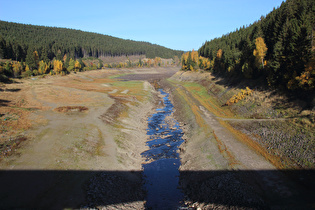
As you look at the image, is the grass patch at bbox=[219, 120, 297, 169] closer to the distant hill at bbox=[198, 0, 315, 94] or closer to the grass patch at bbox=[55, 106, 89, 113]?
the distant hill at bbox=[198, 0, 315, 94]

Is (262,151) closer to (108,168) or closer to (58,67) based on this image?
(108,168)

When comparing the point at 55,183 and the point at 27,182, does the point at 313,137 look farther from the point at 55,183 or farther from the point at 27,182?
the point at 27,182

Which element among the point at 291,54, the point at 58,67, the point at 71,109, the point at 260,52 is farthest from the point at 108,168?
the point at 58,67

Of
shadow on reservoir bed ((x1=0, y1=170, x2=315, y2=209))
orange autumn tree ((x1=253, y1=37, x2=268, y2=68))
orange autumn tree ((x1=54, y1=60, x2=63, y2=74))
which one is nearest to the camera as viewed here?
shadow on reservoir bed ((x1=0, y1=170, x2=315, y2=209))


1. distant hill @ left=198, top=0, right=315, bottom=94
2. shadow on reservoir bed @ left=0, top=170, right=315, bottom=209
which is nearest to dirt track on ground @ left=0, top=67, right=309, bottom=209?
shadow on reservoir bed @ left=0, top=170, right=315, bottom=209

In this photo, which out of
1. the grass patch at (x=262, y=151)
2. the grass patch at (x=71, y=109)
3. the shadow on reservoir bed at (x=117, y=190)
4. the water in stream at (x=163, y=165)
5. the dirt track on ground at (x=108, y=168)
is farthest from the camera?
the grass patch at (x=71, y=109)

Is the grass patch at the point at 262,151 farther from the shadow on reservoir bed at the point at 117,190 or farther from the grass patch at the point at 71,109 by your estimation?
the grass patch at the point at 71,109

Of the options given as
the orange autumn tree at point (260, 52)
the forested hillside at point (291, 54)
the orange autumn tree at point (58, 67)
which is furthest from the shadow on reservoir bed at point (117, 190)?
the orange autumn tree at point (58, 67)

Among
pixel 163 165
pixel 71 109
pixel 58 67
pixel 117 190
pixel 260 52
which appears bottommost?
pixel 163 165
